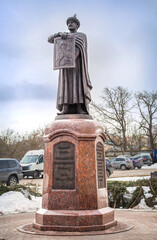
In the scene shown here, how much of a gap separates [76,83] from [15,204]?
446 centimetres

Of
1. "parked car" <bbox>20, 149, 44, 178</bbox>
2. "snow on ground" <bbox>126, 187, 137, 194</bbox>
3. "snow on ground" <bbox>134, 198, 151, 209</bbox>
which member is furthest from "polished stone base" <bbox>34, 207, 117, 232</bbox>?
"parked car" <bbox>20, 149, 44, 178</bbox>

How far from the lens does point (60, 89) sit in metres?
7.10

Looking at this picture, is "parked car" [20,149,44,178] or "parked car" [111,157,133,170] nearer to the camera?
"parked car" [20,149,44,178]

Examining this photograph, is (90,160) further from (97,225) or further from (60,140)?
(97,225)

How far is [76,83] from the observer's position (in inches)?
278

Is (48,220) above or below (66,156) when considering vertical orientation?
below

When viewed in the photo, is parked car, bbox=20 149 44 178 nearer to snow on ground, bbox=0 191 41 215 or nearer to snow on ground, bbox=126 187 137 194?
snow on ground, bbox=0 191 41 215

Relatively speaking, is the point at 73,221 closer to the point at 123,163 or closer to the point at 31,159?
the point at 31,159

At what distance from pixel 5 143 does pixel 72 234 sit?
43685 millimetres

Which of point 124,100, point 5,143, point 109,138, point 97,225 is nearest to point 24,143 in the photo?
point 5,143

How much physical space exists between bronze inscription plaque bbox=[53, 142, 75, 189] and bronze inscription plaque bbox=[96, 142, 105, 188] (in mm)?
601

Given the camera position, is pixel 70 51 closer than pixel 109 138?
Yes

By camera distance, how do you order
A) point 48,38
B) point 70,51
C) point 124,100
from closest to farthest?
1. point 70,51
2. point 48,38
3. point 124,100

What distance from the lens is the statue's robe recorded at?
22.9 feet
